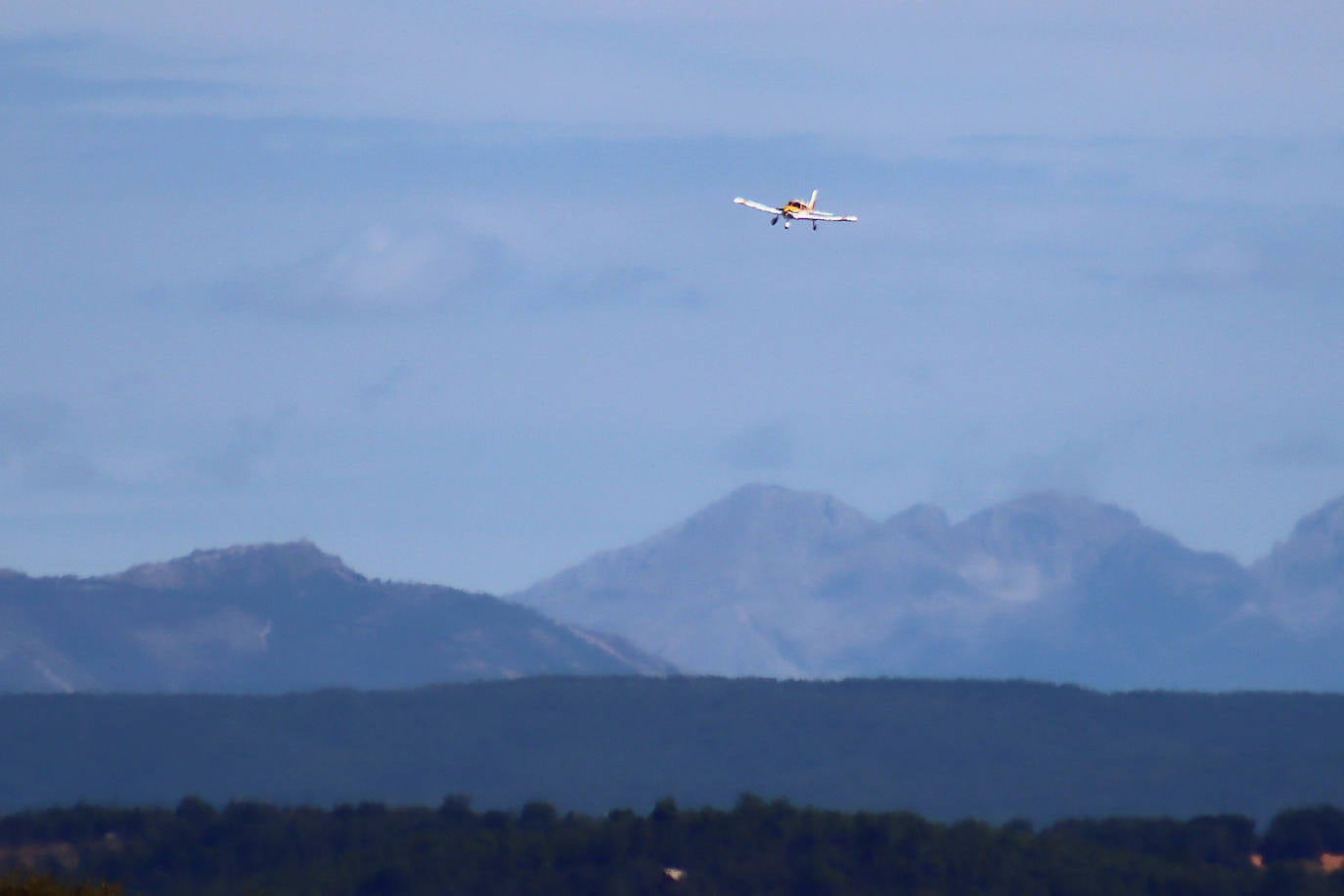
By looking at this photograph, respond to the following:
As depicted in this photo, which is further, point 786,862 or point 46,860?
point 46,860

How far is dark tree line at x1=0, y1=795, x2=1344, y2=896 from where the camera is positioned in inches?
6299

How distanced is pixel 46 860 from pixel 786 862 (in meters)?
55.5

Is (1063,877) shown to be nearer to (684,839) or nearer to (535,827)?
(684,839)

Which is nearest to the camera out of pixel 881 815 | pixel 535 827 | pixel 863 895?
pixel 863 895

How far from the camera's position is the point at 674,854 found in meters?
163

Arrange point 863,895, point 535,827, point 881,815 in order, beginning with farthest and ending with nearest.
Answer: point 535,827, point 881,815, point 863,895

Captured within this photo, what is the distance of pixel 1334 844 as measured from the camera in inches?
7037

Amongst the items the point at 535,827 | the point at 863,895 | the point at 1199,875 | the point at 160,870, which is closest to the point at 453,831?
the point at 535,827

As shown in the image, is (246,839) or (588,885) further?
(246,839)

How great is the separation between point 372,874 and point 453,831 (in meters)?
17.0

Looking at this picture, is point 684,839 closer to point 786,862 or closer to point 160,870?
point 786,862

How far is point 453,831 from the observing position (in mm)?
181375

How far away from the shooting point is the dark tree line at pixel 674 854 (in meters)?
160

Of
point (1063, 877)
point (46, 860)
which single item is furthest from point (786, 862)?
point (46, 860)
